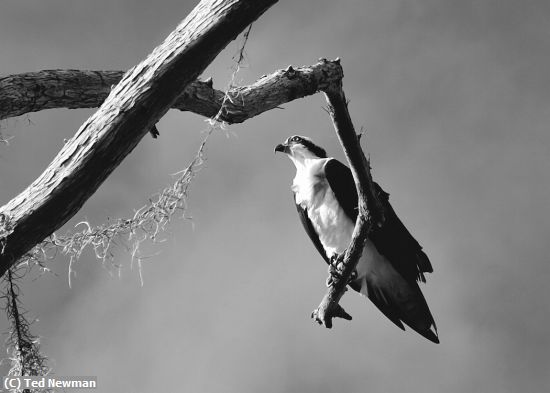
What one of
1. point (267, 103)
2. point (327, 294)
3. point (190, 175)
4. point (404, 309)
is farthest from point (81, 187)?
point (404, 309)

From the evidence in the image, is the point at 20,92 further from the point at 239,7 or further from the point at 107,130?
the point at 239,7

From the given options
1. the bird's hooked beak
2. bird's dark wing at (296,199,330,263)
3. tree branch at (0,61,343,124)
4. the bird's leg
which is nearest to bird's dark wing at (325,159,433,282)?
bird's dark wing at (296,199,330,263)

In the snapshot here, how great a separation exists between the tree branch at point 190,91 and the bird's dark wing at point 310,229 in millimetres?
2629

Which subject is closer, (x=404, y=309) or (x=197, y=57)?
(x=197, y=57)

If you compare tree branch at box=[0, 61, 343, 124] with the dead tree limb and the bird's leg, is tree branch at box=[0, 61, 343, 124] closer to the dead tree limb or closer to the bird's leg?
the dead tree limb

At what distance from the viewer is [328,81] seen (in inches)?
122

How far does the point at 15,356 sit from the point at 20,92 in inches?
40.2

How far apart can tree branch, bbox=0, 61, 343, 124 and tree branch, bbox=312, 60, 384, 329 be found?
0.12 m

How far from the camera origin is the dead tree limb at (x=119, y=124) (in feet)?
6.29

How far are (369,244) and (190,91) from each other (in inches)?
113

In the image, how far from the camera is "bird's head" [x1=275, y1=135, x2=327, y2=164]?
6.22 meters

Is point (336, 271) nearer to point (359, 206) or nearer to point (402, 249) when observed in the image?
point (359, 206)

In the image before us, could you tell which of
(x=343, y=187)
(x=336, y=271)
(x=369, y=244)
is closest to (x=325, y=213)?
(x=343, y=187)

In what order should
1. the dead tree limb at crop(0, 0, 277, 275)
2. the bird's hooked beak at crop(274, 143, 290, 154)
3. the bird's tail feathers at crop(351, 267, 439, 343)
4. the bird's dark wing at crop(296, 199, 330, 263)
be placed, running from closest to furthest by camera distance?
the dead tree limb at crop(0, 0, 277, 275) → the bird's tail feathers at crop(351, 267, 439, 343) → the bird's dark wing at crop(296, 199, 330, 263) → the bird's hooked beak at crop(274, 143, 290, 154)
